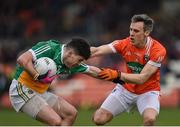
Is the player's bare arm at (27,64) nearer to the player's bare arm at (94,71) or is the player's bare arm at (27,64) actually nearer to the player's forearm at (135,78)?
the player's bare arm at (94,71)

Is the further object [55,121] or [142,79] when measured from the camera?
[142,79]

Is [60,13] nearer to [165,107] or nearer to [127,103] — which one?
[165,107]

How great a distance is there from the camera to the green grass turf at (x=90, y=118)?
637 inches

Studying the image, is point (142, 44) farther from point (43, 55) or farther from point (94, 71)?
point (43, 55)

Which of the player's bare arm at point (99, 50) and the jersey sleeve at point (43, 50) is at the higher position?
the jersey sleeve at point (43, 50)

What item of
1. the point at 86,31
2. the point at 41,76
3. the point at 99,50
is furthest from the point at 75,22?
the point at 41,76

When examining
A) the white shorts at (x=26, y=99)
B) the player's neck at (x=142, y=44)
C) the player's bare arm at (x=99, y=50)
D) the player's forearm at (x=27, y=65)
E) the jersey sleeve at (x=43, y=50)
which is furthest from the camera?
the player's bare arm at (x=99, y=50)

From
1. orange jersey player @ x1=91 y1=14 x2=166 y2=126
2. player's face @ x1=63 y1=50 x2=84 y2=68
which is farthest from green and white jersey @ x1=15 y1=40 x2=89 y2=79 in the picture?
orange jersey player @ x1=91 y1=14 x2=166 y2=126

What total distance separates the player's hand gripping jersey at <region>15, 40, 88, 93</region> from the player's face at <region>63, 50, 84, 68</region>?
103mm

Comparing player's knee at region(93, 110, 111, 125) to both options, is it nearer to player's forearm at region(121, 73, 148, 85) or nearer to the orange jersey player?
the orange jersey player

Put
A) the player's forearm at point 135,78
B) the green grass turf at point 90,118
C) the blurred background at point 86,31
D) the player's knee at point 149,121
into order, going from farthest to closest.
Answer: the blurred background at point 86,31, the green grass turf at point 90,118, the player's forearm at point 135,78, the player's knee at point 149,121

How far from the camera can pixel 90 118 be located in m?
17.2

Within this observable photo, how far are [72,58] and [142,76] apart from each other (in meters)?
1.33

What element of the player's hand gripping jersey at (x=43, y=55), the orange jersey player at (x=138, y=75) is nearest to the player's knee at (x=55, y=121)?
the player's hand gripping jersey at (x=43, y=55)
